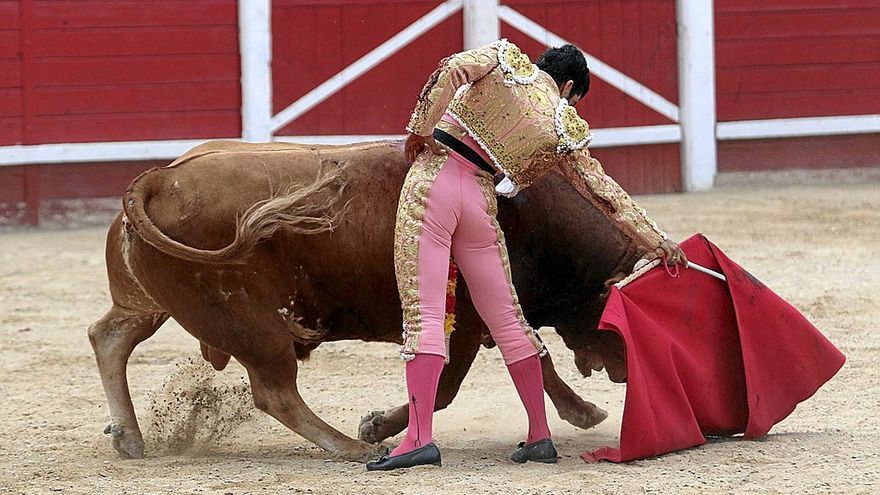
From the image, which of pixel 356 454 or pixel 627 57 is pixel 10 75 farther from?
pixel 356 454

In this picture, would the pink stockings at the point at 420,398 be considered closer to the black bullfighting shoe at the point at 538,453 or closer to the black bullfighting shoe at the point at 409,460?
the black bullfighting shoe at the point at 409,460

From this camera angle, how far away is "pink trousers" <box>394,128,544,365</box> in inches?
131

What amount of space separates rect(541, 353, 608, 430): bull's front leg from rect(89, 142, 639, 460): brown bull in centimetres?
19

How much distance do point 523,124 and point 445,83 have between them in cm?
23

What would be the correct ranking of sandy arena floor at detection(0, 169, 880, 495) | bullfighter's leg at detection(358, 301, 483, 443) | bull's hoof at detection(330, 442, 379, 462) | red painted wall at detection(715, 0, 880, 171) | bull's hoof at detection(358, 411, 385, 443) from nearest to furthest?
sandy arena floor at detection(0, 169, 880, 495), bull's hoof at detection(330, 442, 379, 462), bullfighter's leg at detection(358, 301, 483, 443), bull's hoof at detection(358, 411, 385, 443), red painted wall at detection(715, 0, 880, 171)

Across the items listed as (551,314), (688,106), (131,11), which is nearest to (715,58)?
(688,106)

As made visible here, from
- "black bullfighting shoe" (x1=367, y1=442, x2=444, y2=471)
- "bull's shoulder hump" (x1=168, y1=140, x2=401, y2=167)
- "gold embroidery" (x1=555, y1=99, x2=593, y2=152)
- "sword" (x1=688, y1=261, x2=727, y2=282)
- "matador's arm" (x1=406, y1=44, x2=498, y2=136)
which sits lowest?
"black bullfighting shoe" (x1=367, y1=442, x2=444, y2=471)

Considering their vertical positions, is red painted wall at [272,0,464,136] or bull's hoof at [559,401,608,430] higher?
red painted wall at [272,0,464,136]

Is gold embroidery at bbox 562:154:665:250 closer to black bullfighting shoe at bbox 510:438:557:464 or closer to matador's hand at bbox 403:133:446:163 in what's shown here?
matador's hand at bbox 403:133:446:163

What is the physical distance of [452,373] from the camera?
367cm

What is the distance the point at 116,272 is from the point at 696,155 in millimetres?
6072

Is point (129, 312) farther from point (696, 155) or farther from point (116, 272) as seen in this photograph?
point (696, 155)

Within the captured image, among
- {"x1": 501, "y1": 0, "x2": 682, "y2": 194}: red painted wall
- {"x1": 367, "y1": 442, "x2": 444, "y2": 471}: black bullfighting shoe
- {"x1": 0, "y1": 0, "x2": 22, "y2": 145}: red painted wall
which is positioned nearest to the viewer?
{"x1": 367, "y1": 442, "x2": 444, "y2": 471}: black bullfighting shoe

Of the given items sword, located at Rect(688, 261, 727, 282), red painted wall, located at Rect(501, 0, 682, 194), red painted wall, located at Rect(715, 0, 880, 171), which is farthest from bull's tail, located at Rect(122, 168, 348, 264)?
red painted wall, located at Rect(715, 0, 880, 171)
